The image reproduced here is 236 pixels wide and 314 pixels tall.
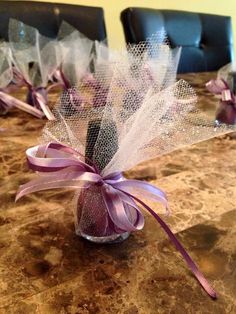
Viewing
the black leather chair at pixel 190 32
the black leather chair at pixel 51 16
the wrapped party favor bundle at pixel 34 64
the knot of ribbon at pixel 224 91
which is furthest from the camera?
the black leather chair at pixel 190 32

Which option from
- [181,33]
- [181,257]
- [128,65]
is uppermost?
[128,65]

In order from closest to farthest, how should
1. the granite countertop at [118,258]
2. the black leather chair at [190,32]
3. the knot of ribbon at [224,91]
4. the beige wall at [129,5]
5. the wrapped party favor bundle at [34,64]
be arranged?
1. the granite countertop at [118,258]
2. the knot of ribbon at [224,91]
3. the wrapped party favor bundle at [34,64]
4. the black leather chair at [190,32]
5. the beige wall at [129,5]

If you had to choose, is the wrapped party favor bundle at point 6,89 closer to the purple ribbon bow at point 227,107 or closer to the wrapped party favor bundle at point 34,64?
the wrapped party favor bundle at point 34,64

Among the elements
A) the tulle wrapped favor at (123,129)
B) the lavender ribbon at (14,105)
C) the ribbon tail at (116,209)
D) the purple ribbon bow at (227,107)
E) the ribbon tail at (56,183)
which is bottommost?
the lavender ribbon at (14,105)

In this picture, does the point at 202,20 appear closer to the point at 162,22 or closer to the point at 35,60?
the point at 162,22

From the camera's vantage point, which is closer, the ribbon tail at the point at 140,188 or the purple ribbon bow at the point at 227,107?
the ribbon tail at the point at 140,188


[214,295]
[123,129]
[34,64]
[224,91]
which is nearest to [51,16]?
[34,64]


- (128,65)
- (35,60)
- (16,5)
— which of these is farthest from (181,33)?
(128,65)

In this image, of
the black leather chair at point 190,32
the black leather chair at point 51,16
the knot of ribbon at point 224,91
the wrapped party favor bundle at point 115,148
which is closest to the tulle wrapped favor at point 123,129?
the wrapped party favor bundle at point 115,148
